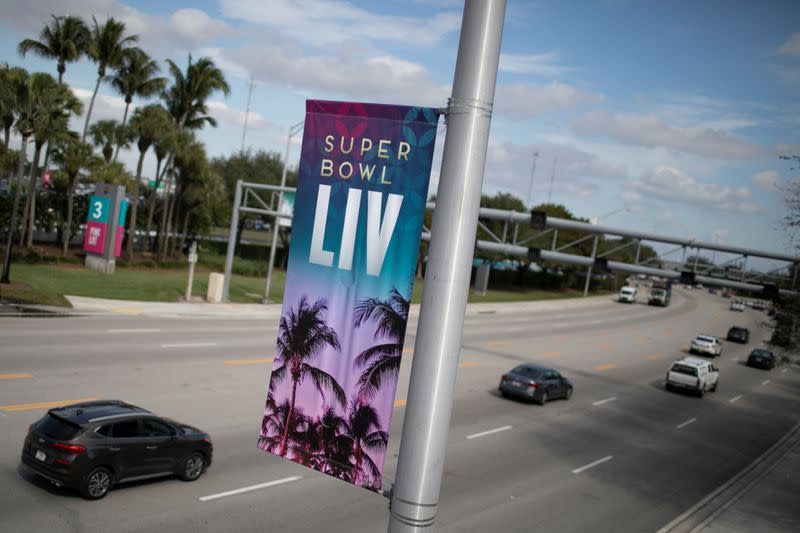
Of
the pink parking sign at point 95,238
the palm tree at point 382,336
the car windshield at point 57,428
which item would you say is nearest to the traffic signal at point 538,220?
the car windshield at point 57,428

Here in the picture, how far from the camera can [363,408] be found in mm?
4531

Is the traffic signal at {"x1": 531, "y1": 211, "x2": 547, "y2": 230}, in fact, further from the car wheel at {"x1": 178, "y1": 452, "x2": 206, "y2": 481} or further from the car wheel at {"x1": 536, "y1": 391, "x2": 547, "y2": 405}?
the car wheel at {"x1": 178, "y1": 452, "x2": 206, "y2": 481}

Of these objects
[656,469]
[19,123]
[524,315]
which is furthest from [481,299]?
[656,469]

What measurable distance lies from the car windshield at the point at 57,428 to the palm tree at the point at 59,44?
3878cm

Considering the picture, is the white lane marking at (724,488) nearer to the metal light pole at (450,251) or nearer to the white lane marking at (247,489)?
the white lane marking at (247,489)

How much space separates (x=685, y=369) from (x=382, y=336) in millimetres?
31278

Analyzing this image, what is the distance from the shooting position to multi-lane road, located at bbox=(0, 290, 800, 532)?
39.8 feet

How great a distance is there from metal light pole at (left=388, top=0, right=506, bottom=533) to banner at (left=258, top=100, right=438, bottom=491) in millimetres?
554

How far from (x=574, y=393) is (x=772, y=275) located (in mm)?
9747

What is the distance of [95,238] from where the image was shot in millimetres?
45219

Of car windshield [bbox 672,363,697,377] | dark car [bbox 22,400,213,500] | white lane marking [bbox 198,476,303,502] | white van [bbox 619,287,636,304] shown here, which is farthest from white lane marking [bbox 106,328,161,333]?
white van [bbox 619,287,636,304]

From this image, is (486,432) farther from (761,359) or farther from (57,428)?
(761,359)

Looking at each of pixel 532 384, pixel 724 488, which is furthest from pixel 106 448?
pixel 532 384

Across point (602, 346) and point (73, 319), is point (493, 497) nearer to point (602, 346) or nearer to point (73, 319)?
point (73, 319)
